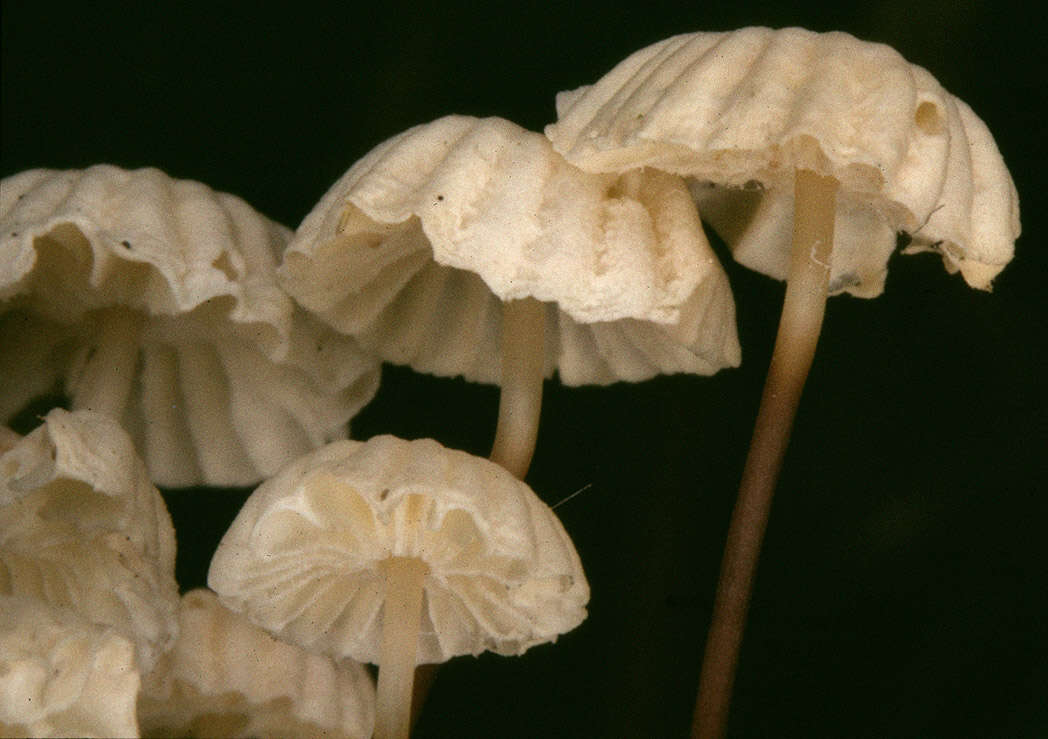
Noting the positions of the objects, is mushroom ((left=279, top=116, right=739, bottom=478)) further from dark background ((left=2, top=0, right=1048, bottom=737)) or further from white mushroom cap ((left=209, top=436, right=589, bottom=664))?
dark background ((left=2, top=0, right=1048, bottom=737))

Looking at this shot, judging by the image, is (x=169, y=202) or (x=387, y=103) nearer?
(x=169, y=202)

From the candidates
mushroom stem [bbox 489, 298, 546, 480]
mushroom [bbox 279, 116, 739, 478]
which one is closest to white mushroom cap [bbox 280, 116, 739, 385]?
mushroom [bbox 279, 116, 739, 478]

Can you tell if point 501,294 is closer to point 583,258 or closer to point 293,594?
point 583,258

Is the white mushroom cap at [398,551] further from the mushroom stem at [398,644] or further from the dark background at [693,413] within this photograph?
the dark background at [693,413]

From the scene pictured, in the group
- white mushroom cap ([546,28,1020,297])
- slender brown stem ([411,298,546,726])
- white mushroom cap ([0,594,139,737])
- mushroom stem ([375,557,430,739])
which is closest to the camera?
white mushroom cap ([0,594,139,737])

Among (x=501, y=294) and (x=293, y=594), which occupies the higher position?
(x=501, y=294)

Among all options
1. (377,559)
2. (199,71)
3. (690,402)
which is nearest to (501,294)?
(377,559)

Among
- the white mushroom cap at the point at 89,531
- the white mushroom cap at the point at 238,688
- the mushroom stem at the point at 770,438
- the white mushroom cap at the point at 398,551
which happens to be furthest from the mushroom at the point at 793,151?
the white mushroom cap at the point at 89,531
